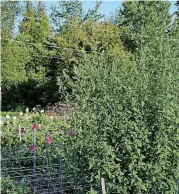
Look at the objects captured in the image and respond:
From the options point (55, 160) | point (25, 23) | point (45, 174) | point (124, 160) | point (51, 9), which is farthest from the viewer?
point (51, 9)

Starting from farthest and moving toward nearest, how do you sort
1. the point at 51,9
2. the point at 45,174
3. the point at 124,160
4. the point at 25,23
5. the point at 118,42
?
the point at 51,9, the point at 25,23, the point at 118,42, the point at 45,174, the point at 124,160

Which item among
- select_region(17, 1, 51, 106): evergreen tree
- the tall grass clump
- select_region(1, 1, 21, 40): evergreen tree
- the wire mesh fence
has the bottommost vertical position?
the wire mesh fence

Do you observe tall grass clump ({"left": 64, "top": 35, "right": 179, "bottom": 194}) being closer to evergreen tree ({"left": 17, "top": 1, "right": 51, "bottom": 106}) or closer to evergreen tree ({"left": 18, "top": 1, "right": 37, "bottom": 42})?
evergreen tree ({"left": 17, "top": 1, "right": 51, "bottom": 106})

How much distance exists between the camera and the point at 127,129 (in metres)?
3.56

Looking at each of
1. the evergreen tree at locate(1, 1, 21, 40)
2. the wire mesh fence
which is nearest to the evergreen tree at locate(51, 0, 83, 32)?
the evergreen tree at locate(1, 1, 21, 40)

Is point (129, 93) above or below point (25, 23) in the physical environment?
below

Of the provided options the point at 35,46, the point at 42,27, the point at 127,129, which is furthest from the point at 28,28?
the point at 127,129

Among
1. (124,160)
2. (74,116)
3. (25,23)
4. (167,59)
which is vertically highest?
(25,23)

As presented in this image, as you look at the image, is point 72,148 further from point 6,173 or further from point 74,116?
point 6,173

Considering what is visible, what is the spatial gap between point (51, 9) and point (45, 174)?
82.2 ft

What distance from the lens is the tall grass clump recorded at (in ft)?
11.7

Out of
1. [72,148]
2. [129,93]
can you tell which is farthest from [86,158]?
[129,93]

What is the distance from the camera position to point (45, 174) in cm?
540

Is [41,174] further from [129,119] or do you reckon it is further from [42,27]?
[42,27]
